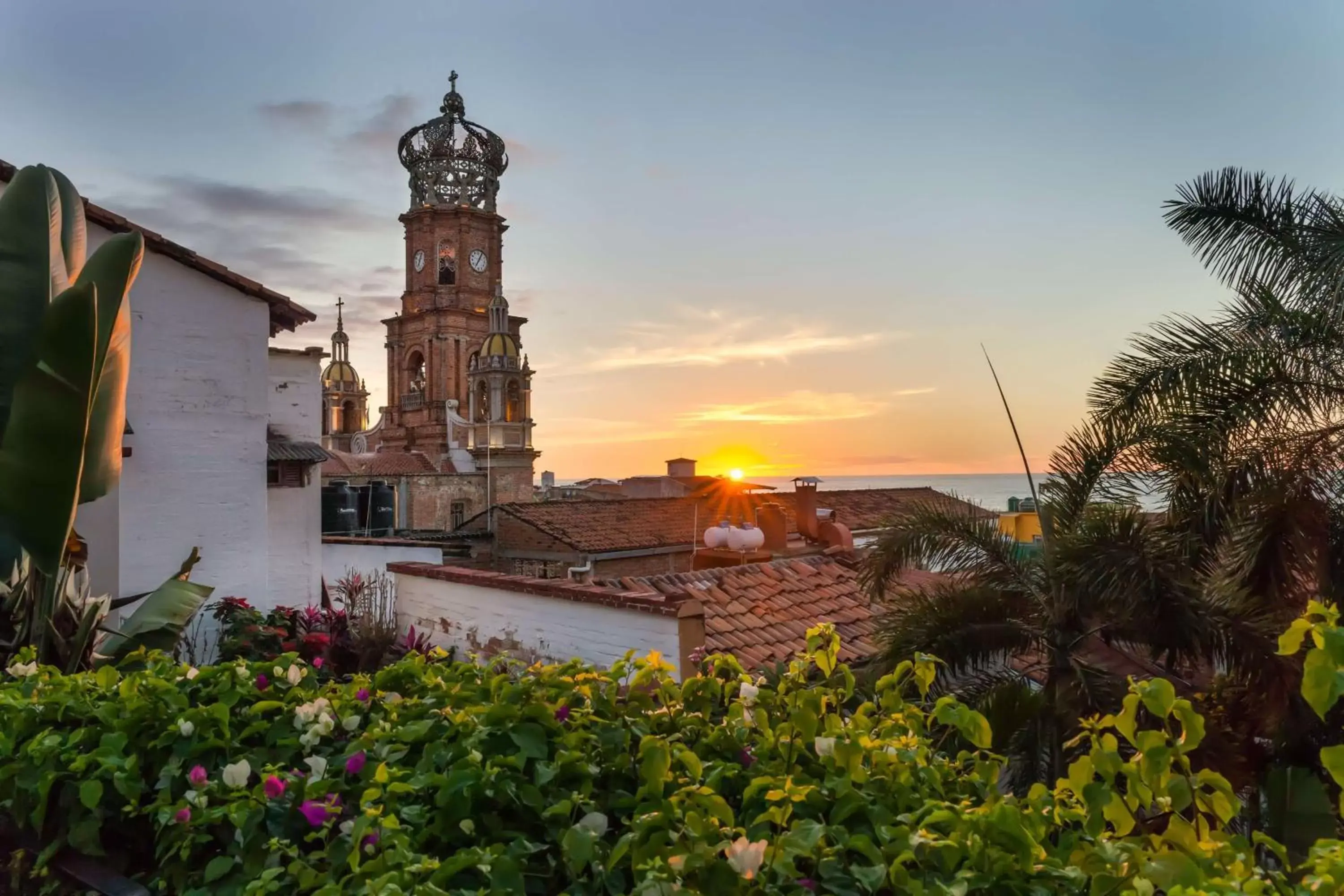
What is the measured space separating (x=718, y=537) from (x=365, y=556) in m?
5.45

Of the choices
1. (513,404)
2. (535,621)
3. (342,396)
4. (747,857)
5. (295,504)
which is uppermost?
(342,396)

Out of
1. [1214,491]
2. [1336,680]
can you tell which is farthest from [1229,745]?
[1336,680]

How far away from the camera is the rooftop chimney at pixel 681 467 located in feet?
138

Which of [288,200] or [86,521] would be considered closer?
[86,521]

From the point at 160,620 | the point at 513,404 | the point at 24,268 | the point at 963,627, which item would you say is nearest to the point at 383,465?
the point at 513,404

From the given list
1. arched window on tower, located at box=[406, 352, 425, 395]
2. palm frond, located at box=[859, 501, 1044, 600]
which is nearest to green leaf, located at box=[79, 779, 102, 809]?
palm frond, located at box=[859, 501, 1044, 600]

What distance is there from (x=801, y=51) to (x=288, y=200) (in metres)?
15.5

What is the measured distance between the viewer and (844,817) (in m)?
1.86

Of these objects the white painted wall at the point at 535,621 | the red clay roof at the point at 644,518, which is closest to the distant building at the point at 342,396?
the red clay roof at the point at 644,518

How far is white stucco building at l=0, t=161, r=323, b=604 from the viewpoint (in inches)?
356

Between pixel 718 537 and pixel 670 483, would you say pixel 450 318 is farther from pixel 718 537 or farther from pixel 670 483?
pixel 718 537

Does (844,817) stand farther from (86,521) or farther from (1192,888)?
(86,521)

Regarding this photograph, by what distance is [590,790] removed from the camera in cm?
202

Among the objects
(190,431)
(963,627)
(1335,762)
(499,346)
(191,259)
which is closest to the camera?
(1335,762)
